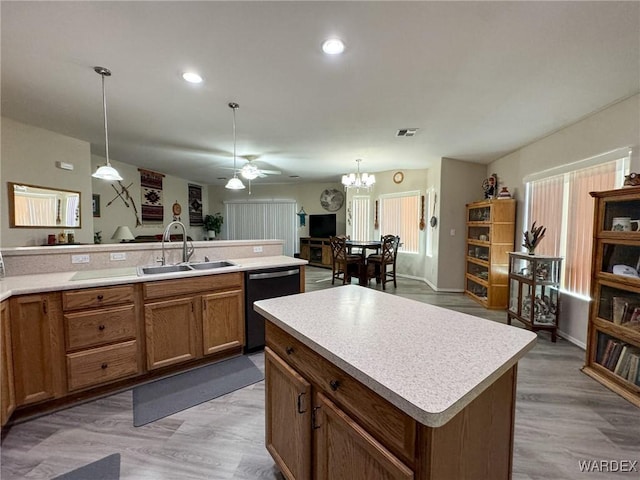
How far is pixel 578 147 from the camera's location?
3021 mm

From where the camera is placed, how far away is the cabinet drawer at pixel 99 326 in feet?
6.20

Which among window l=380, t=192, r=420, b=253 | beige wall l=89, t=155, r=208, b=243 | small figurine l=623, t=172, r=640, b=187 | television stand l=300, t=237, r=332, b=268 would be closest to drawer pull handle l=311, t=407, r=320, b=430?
small figurine l=623, t=172, r=640, b=187

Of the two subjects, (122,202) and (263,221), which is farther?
(263,221)

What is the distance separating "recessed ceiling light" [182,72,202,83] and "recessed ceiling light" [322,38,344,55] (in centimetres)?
108

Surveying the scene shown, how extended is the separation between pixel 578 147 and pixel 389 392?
3.82 meters

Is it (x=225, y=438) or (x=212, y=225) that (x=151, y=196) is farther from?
(x=225, y=438)

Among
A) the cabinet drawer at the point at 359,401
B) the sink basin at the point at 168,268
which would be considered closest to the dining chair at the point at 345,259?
the sink basin at the point at 168,268

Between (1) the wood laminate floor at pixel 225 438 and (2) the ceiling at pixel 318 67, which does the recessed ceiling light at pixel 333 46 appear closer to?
(2) the ceiling at pixel 318 67

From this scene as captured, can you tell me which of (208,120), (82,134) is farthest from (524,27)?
(82,134)

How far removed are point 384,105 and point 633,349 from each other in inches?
114

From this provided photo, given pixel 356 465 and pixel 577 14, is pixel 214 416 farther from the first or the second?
pixel 577 14

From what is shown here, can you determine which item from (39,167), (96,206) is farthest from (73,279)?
(96,206)

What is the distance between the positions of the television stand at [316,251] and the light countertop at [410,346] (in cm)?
625

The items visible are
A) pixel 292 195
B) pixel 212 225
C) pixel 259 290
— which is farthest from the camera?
pixel 292 195
